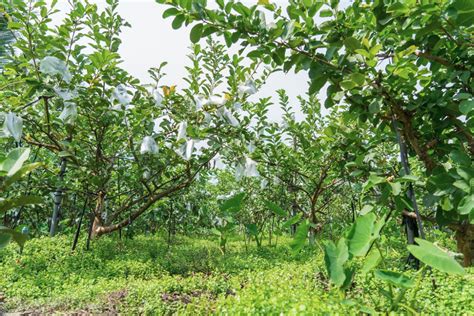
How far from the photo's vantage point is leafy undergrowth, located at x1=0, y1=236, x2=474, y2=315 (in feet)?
5.90

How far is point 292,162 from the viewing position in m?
4.00

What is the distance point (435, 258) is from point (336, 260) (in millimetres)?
300

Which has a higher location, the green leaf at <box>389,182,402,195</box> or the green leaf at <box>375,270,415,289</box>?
the green leaf at <box>389,182,402,195</box>

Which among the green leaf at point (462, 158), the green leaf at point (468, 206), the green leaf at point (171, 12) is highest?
the green leaf at point (171, 12)

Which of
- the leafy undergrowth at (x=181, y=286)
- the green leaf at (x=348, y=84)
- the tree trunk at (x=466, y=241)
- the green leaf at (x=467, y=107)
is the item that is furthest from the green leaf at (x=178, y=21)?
the tree trunk at (x=466, y=241)

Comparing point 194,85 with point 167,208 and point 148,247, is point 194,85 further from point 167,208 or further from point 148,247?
point 167,208

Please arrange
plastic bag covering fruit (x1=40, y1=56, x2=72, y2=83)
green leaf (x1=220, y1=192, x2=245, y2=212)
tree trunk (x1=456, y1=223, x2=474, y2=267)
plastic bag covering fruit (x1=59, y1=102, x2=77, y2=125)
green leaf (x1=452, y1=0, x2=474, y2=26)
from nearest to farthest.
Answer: green leaf (x1=452, y1=0, x2=474, y2=26) → green leaf (x1=220, y1=192, x2=245, y2=212) → plastic bag covering fruit (x1=40, y1=56, x2=72, y2=83) → plastic bag covering fruit (x1=59, y1=102, x2=77, y2=125) → tree trunk (x1=456, y1=223, x2=474, y2=267)

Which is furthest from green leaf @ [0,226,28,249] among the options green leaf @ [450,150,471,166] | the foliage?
green leaf @ [450,150,471,166]

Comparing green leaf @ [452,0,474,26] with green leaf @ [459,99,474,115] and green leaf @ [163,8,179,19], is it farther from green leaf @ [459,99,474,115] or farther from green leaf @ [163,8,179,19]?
green leaf @ [163,8,179,19]


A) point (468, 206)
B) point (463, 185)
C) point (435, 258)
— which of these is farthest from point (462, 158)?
point (435, 258)

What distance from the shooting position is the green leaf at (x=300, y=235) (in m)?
1.35

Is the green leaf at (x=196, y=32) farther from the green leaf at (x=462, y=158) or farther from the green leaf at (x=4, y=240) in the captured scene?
the green leaf at (x=462, y=158)

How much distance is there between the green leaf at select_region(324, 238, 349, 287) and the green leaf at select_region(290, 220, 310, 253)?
0.53 ft

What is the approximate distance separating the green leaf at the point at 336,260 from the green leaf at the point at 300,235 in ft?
0.53
